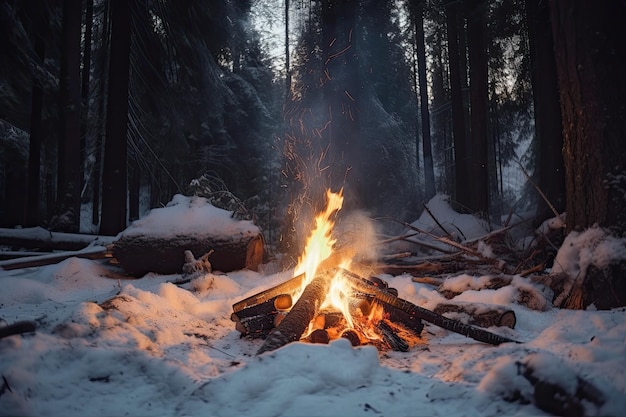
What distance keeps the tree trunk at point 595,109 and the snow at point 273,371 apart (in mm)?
1212

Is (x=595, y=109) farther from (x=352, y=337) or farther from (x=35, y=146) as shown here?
(x=35, y=146)

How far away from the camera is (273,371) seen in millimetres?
2135

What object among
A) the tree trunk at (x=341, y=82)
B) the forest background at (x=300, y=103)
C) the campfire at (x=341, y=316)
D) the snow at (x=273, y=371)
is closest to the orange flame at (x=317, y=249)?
the campfire at (x=341, y=316)

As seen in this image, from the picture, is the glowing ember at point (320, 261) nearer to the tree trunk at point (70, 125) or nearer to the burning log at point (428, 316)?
the burning log at point (428, 316)

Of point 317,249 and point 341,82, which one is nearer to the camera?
point 317,249

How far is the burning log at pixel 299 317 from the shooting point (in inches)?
106

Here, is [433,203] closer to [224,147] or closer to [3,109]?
[224,147]

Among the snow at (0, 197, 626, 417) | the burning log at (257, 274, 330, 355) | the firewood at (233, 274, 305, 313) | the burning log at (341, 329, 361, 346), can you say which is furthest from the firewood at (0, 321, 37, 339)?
the burning log at (341, 329, 361, 346)

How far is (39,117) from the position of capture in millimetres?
12438

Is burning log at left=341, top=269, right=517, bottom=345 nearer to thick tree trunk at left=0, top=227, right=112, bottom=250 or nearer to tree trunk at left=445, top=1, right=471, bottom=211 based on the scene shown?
thick tree trunk at left=0, top=227, right=112, bottom=250

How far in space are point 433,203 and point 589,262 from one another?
7294mm

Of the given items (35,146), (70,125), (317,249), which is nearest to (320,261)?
(317,249)

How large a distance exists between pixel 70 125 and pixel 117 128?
68.1 inches

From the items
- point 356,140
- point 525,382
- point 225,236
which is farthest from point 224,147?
point 525,382
